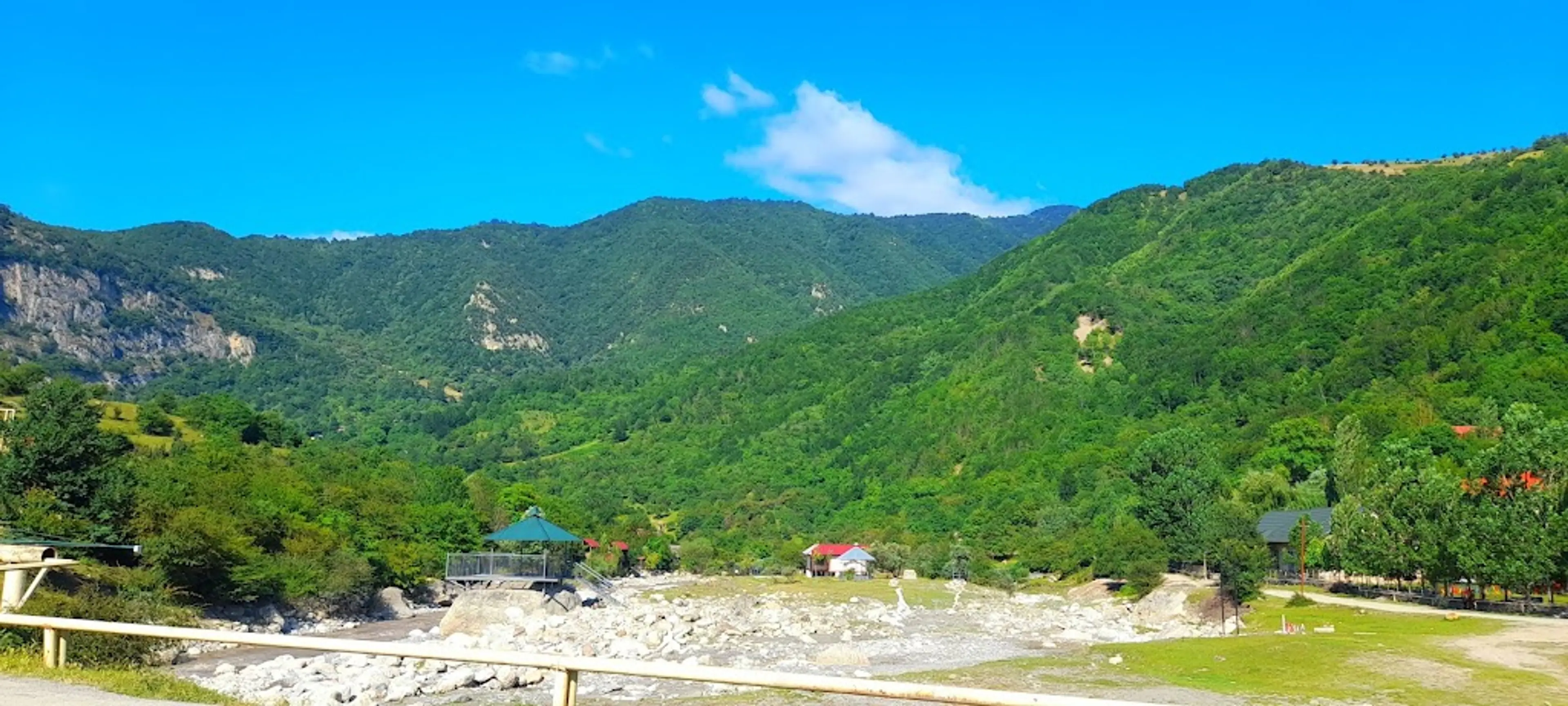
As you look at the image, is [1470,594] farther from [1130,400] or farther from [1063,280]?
[1063,280]

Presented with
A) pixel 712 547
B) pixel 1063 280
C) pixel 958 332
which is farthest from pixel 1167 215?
pixel 712 547

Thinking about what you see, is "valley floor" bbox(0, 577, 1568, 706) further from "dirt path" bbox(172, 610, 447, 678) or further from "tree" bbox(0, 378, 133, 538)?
"tree" bbox(0, 378, 133, 538)

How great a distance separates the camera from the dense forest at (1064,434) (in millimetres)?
42844

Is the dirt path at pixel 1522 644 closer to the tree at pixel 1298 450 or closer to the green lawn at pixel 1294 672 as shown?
the green lawn at pixel 1294 672

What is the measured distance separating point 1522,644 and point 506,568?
36.6 metres

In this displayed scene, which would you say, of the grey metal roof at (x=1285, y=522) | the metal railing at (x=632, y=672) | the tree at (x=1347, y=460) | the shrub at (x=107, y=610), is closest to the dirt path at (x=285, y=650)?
the shrub at (x=107, y=610)

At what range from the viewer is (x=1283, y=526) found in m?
58.9

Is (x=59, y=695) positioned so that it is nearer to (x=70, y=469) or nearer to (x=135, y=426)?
(x=70, y=469)

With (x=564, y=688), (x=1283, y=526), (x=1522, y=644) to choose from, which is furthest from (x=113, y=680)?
(x=1283, y=526)

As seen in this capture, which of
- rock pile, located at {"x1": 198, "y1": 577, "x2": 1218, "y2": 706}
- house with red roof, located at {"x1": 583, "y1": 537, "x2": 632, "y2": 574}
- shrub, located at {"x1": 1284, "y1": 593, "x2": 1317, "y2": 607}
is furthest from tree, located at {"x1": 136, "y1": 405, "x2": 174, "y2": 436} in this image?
shrub, located at {"x1": 1284, "y1": 593, "x2": 1317, "y2": 607}

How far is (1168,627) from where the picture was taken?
42.0 m

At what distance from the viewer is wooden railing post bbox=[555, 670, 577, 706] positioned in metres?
6.89

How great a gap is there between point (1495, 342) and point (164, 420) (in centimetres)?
10349

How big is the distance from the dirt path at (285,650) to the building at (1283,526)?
42441mm
